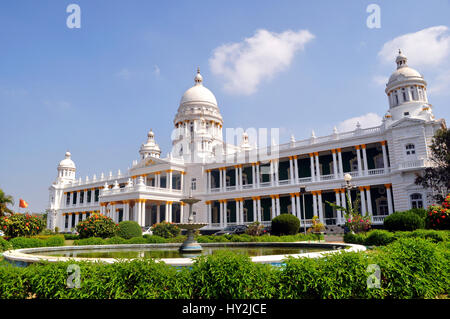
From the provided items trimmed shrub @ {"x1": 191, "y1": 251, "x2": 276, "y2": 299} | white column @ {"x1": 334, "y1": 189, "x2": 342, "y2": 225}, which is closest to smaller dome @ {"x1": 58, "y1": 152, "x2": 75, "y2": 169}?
white column @ {"x1": 334, "y1": 189, "x2": 342, "y2": 225}

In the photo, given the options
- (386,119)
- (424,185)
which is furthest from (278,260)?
(386,119)

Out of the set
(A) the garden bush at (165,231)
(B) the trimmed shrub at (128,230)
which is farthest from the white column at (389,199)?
(B) the trimmed shrub at (128,230)

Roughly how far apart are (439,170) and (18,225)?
34.9 m

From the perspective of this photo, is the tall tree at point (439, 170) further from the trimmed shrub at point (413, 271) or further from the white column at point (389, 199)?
the trimmed shrub at point (413, 271)

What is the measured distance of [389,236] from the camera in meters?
15.2

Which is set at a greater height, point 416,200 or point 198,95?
point 198,95

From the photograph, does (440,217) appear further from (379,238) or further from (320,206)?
(320,206)

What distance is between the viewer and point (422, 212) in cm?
2184

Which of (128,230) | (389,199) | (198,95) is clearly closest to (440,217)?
(389,199)

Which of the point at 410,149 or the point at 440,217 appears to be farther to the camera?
the point at 410,149

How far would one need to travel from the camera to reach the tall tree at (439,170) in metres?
28.8

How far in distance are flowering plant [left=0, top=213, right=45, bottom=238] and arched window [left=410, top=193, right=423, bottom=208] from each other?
34159 millimetres

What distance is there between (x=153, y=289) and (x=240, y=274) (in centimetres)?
158
